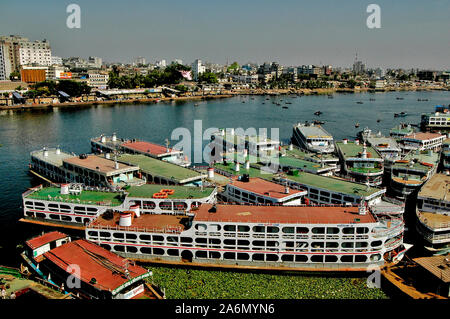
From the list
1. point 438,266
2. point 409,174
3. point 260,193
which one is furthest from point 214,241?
point 409,174

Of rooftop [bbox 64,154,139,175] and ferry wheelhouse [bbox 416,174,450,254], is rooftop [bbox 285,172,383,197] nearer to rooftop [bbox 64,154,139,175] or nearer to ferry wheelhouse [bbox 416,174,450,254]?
ferry wheelhouse [bbox 416,174,450,254]

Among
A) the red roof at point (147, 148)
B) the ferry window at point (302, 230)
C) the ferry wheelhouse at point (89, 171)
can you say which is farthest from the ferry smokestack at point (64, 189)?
the ferry window at point (302, 230)

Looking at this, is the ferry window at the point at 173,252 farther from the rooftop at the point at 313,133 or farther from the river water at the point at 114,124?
the rooftop at the point at 313,133

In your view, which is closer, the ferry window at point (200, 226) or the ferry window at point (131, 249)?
the ferry window at point (200, 226)

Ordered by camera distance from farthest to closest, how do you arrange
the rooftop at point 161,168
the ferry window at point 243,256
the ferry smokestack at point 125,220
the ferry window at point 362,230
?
1. the rooftop at point 161,168
2. the ferry smokestack at point 125,220
3. the ferry window at point 243,256
4. the ferry window at point 362,230
